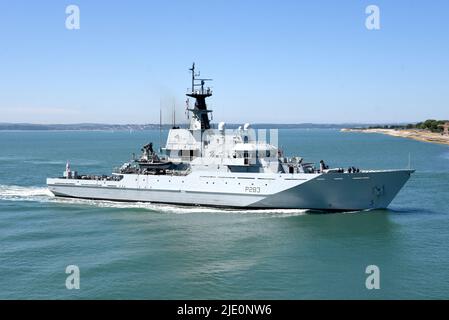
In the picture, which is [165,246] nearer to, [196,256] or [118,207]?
[196,256]

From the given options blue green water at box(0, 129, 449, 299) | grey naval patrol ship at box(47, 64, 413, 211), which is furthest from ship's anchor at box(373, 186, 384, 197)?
blue green water at box(0, 129, 449, 299)

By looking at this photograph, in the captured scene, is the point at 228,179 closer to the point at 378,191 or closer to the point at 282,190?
the point at 282,190

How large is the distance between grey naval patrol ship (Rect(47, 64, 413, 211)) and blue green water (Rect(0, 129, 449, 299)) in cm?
84

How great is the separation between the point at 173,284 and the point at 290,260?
18.2 feet

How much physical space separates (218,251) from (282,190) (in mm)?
8071

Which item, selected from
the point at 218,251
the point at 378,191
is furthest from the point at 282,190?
the point at 218,251

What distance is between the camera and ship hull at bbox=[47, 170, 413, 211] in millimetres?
29416

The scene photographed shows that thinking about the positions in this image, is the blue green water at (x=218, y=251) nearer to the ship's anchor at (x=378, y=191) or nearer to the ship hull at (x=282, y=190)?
the ship hull at (x=282, y=190)

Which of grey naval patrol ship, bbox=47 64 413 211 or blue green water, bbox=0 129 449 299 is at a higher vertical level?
grey naval patrol ship, bbox=47 64 413 211

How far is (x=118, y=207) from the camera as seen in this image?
33.6m

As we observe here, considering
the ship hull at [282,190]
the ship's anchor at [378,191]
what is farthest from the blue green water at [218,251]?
the ship's anchor at [378,191]

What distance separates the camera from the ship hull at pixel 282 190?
29.4 meters

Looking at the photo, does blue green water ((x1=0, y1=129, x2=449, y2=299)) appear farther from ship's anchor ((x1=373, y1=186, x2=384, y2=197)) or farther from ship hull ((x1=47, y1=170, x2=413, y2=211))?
ship's anchor ((x1=373, y1=186, x2=384, y2=197))

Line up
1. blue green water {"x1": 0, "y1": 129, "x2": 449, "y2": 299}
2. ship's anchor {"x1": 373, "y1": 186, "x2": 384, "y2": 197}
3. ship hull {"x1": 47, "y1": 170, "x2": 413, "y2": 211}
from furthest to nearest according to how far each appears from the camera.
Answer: ship's anchor {"x1": 373, "y1": 186, "x2": 384, "y2": 197} → ship hull {"x1": 47, "y1": 170, "x2": 413, "y2": 211} → blue green water {"x1": 0, "y1": 129, "x2": 449, "y2": 299}
